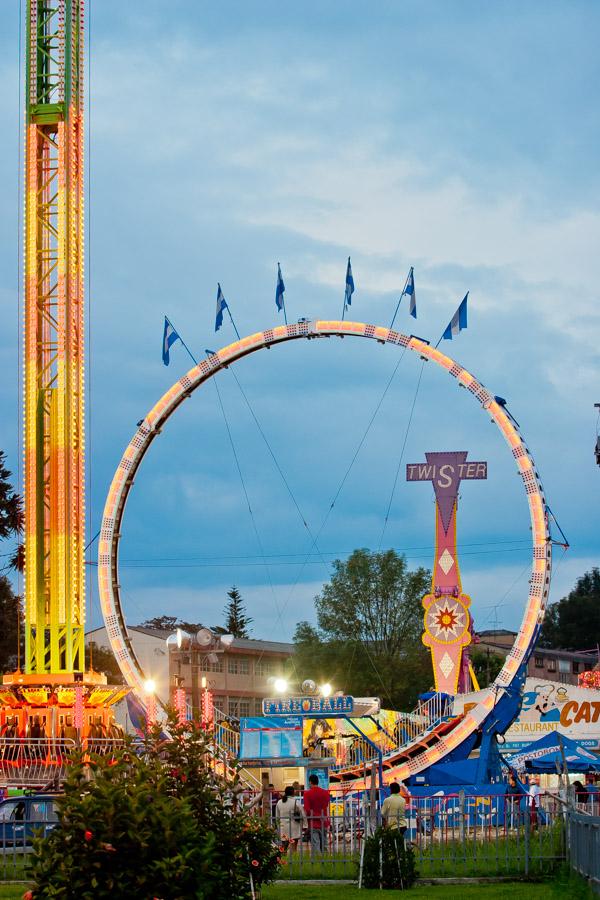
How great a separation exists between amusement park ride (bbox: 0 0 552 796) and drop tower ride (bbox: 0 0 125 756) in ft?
0.16

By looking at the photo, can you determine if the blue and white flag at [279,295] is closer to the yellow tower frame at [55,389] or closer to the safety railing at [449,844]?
the yellow tower frame at [55,389]

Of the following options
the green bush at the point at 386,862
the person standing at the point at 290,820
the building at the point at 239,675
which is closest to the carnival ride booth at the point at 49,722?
the person standing at the point at 290,820

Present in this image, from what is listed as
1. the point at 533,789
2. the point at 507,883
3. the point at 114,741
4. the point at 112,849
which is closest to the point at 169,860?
the point at 112,849

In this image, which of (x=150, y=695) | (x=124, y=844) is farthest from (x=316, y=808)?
(x=150, y=695)

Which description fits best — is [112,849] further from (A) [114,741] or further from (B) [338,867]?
(A) [114,741]

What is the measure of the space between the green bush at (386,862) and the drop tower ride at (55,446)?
28.0 meters

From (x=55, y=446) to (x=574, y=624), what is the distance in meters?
109

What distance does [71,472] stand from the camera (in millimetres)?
48938

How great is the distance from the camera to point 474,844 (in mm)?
23625

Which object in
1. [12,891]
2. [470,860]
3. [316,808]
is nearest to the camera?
[12,891]

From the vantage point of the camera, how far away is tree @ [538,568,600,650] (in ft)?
487

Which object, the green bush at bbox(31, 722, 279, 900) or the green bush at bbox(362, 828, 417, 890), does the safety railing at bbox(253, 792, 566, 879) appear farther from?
the green bush at bbox(31, 722, 279, 900)

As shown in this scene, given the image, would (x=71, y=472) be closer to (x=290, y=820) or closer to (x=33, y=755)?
(x=33, y=755)

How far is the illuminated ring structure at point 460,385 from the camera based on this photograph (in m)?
46.1
